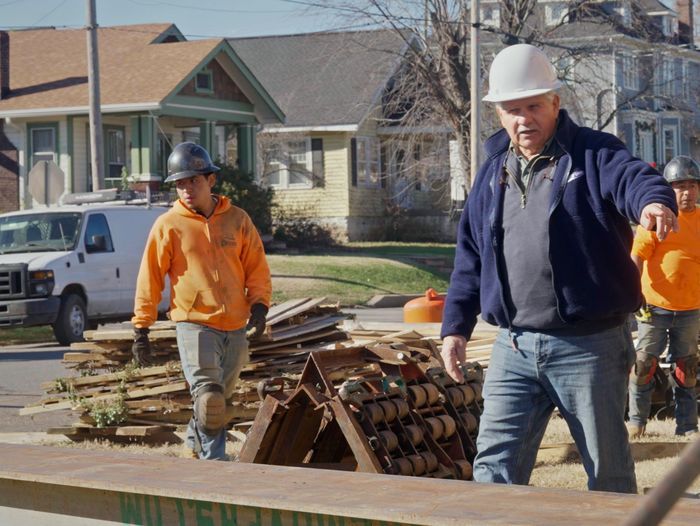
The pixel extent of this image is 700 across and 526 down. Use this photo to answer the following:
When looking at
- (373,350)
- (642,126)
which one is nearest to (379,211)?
(642,126)

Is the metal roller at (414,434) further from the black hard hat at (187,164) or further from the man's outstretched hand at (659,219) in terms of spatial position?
the man's outstretched hand at (659,219)

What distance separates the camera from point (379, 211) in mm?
44438

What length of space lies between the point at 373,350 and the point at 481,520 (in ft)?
12.7

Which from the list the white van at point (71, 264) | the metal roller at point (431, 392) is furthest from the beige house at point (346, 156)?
the metal roller at point (431, 392)

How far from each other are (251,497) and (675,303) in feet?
17.3

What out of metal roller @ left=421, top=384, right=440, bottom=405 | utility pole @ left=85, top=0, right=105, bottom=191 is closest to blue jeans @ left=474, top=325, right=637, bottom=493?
metal roller @ left=421, top=384, right=440, bottom=405

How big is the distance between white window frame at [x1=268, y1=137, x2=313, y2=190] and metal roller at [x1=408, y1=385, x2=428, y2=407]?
36573 mm

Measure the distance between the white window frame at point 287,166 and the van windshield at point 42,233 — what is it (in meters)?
24.4

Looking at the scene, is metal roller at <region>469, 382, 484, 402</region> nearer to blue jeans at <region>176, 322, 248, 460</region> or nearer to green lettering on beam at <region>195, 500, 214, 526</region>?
blue jeans at <region>176, 322, 248, 460</region>

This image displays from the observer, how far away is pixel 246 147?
3816 centimetres

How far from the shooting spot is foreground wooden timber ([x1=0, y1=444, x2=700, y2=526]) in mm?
3840

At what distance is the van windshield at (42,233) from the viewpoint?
19.2m

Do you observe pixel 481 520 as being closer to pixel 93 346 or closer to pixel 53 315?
pixel 93 346

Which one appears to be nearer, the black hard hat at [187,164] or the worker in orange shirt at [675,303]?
the black hard hat at [187,164]
